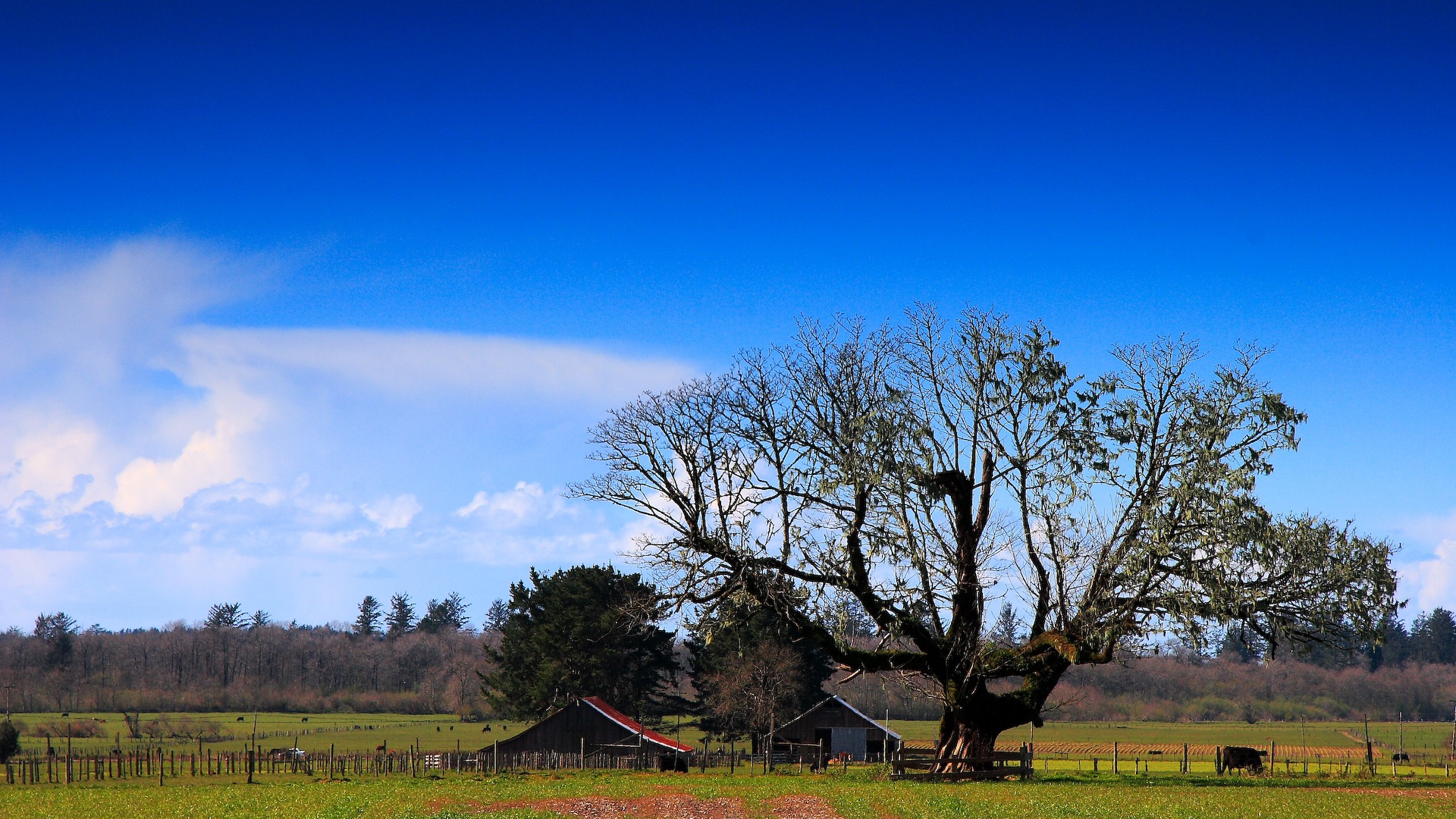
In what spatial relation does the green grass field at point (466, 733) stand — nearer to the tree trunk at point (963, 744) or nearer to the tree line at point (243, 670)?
the tree line at point (243, 670)

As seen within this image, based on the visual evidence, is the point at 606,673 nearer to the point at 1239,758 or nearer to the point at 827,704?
the point at 827,704

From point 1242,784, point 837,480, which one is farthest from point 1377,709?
point 837,480

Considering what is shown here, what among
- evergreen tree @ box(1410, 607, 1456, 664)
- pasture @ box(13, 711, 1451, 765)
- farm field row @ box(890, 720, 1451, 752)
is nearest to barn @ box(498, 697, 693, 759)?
pasture @ box(13, 711, 1451, 765)

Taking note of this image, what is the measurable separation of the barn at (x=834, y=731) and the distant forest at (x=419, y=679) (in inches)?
1775

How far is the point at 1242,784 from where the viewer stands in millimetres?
37344

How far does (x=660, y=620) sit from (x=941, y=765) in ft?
35.6

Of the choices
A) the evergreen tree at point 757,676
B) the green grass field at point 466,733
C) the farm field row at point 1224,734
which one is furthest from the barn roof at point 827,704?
the green grass field at point 466,733

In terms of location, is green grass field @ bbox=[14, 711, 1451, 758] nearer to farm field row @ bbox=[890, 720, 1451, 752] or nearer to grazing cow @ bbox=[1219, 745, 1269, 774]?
farm field row @ bbox=[890, 720, 1451, 752]

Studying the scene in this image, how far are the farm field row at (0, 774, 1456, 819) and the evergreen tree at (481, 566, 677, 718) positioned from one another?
34092 mm

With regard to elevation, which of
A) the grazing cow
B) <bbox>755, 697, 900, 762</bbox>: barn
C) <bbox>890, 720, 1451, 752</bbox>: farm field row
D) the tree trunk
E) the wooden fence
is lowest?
<bbox>890, 720, 1451, 752</bbox>: farm field row

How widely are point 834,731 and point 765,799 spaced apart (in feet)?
127

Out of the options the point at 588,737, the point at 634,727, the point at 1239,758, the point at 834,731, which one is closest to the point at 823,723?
the point at 834,731

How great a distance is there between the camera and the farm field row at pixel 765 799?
27.2 meters

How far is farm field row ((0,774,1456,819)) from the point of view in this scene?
89.2 ft
